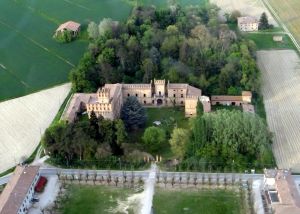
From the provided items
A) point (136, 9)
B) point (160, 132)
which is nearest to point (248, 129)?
point (160, 132)

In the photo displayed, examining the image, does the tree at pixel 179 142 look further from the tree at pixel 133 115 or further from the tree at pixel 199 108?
the tree at pixel 133 115

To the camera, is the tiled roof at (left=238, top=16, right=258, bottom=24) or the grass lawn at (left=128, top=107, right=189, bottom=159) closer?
the grass lawn at (left=128, top=107, right=189, bottom=159)

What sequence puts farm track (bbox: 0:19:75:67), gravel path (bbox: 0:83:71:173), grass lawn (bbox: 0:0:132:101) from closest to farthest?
gravel path (bbox: 0:83:71:173) → grass lawn (bbox: 0:0:132:101) → farm track (bbox: 0:19:75:67)

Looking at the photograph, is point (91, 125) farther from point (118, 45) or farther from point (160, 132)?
point (118, 45)

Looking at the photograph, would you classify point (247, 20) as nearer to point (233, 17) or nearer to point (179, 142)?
point (233, 17)

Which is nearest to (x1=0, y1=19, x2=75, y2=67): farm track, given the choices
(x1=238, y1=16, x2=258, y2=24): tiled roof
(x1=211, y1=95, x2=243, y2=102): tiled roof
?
(x1=211, y1=95, x2=243, y2=102): tiled roof

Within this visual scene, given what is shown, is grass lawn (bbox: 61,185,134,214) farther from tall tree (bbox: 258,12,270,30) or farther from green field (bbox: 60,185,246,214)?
tall tree (bbox: 258,12,270,30)

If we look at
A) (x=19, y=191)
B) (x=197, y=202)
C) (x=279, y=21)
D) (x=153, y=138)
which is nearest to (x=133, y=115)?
(x=153, y=138)
